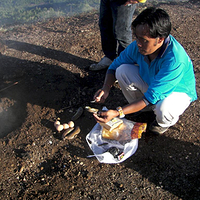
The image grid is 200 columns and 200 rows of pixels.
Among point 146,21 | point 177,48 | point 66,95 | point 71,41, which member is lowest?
point 66,95

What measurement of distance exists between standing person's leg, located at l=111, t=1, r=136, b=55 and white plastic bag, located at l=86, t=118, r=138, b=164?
61.1 inches

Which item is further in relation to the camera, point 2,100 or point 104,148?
point 2,100

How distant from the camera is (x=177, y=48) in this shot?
215 centimetres

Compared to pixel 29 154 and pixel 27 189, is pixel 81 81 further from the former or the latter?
pixel 27 189

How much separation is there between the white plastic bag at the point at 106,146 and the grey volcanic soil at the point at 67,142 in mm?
86

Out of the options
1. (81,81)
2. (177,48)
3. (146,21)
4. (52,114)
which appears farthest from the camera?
(81,81)

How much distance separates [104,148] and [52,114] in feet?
3.64

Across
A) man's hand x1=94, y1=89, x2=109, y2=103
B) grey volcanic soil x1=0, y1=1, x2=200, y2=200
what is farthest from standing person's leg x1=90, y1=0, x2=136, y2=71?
man's hand x1=94, y1=89, x2=109, y2=103

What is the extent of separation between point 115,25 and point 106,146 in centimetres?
204

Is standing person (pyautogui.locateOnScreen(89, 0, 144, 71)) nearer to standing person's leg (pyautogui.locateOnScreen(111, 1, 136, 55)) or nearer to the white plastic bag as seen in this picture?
standing person's leg (pyautogui.locateOnScreen(111, 1, 136, 55))

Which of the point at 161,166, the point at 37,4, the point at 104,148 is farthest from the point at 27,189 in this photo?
the point at 37,4

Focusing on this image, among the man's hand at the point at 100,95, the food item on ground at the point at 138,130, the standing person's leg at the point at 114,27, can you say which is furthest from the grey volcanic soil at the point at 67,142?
the man's hand at the point at 100,95

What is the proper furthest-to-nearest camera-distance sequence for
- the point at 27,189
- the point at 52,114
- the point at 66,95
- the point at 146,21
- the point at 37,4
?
the point at 37,4, the point at 66,95, the point at 52,114, the point at 27,189, the point at 146,21

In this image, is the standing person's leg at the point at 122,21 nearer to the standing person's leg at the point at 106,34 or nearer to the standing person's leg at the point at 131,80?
the standing person's leg at the point at 106,34
